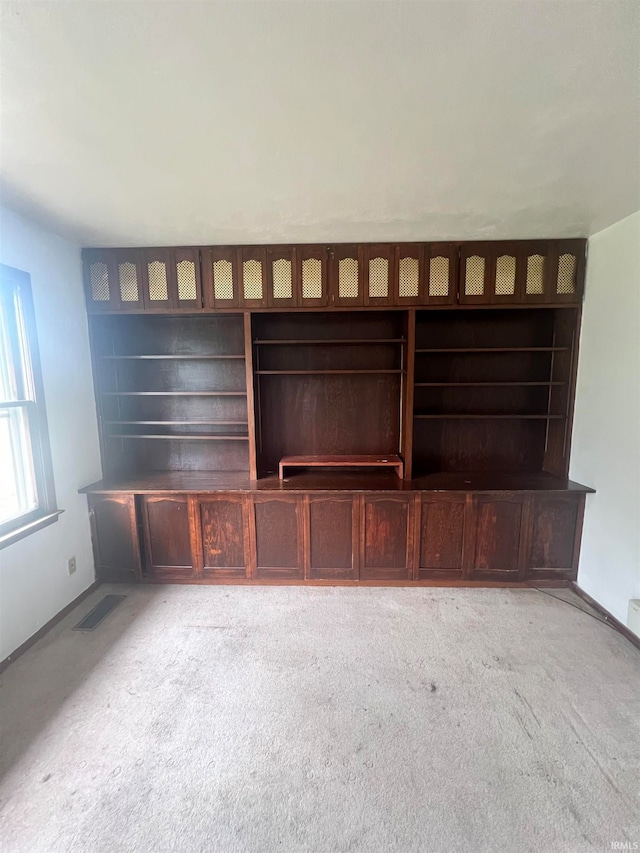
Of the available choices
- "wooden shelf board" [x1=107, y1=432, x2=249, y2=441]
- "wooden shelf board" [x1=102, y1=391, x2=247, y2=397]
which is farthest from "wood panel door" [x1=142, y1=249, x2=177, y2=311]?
"wooden shelf board" [x1=107, y1=432, x2=249, y2=441]

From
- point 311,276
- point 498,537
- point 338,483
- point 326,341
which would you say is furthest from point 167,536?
point 498,537

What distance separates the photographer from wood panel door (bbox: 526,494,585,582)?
2.60 m

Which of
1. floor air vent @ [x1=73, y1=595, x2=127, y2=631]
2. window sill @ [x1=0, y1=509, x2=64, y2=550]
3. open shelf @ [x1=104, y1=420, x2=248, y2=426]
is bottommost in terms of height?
floor air vent @ [x1=73, y1=595, x2=127, y2=631]

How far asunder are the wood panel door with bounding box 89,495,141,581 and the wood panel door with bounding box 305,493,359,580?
1393mm

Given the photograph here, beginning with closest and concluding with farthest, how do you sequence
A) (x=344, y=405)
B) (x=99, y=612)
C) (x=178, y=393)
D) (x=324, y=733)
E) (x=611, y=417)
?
1. (x=324, y=733)
2. (x=611, y=417)
3. (x=99, y=612)
4. (x=178, y=393)
5. (x=344, y=405)

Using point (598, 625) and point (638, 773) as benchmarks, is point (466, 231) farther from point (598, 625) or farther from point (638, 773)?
A: point (638, 773)

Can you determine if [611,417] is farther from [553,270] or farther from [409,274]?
[409,274]

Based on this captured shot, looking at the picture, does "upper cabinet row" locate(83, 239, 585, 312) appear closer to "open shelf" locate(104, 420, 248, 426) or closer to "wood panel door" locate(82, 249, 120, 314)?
"wood panel door" locate(82, 249, 120, 314)

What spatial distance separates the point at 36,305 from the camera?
7.52 ft

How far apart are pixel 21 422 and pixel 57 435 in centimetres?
25

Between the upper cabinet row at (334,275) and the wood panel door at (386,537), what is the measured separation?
1561mm

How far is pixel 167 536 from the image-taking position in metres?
2.75

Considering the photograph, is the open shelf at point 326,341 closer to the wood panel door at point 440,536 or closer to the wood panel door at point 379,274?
the wood panel door at point 379,274

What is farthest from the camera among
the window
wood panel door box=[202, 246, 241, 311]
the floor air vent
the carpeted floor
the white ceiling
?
wood panel door box=[202, 246, 241, 311]
